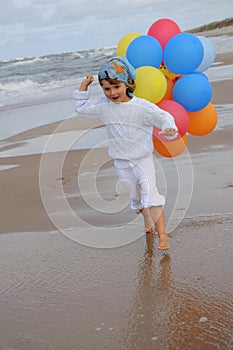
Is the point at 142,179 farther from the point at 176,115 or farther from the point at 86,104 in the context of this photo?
the point at 86,104

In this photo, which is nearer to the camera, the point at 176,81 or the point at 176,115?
the point at 176,115

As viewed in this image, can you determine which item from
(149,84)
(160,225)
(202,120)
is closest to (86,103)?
(149,84)

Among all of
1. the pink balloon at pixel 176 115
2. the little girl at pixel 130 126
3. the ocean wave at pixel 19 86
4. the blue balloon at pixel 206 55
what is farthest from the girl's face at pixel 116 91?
the ocean wave at pixel 19 86

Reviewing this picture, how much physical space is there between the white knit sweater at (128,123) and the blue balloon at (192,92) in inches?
16.4

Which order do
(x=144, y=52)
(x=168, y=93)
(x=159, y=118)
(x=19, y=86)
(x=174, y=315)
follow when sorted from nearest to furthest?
(x=174, y=315), (x=159, y=118), (x=144, y=52), (x=168, y=93), (x=19, y=86)

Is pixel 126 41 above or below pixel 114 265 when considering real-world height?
above

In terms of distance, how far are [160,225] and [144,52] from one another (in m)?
1.35

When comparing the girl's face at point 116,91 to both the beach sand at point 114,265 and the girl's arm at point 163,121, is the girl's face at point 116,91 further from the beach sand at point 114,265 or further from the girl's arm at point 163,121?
the beach sand at point 114,265

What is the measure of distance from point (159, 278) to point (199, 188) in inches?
73.9

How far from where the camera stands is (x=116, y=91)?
384cm

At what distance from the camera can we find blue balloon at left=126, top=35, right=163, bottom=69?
165 inches

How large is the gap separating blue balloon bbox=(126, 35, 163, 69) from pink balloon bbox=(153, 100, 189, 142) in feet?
1.12

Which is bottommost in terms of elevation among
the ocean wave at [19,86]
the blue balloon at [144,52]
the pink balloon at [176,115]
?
the ocean wave at [19,86]

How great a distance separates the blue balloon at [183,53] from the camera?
415 cm
